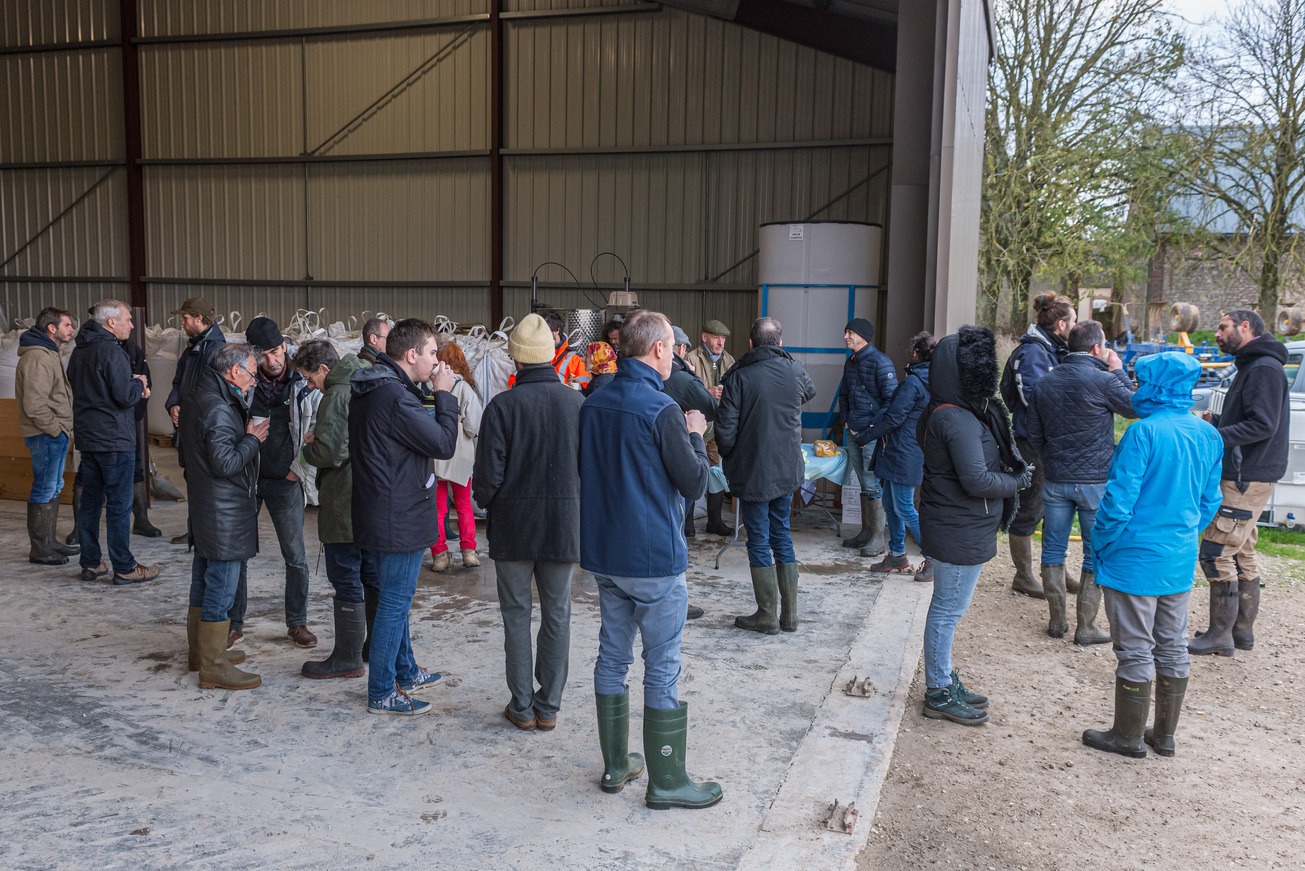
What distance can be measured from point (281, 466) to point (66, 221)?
13584 millimetres

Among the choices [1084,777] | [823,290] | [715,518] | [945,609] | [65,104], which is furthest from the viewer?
[65,104]

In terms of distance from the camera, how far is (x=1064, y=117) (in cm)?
1738

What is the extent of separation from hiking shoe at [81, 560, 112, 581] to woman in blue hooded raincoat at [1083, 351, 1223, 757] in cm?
613

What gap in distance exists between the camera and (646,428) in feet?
11.6

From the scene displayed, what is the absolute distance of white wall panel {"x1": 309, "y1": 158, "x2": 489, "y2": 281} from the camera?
1455 cm

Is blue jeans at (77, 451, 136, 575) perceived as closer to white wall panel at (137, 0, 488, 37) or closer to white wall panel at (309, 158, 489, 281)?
white wall panel at (309, 158, 489, 281)

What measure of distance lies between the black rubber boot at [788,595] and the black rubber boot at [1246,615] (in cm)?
245

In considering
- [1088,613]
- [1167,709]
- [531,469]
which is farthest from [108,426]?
[1167,709]

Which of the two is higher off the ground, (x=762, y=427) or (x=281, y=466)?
(x=762, y=427)

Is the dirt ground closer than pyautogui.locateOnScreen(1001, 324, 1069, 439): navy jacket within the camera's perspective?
Yes

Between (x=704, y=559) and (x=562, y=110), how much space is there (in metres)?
8.39

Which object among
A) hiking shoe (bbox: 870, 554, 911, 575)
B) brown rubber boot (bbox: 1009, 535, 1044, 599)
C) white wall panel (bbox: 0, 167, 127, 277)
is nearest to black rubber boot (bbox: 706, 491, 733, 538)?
hiking shoe (bbox: 870, 554, 911, 575)

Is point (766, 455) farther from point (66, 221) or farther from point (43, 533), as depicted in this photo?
point (66, 221)

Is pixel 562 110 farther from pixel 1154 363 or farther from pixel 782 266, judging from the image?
pixel 1154 363
